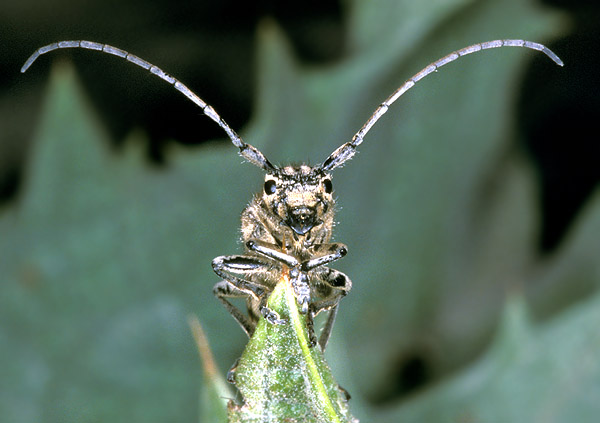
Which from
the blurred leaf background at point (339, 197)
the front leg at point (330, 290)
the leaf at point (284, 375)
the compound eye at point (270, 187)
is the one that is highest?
the blurred leaf background at point (339, 197)

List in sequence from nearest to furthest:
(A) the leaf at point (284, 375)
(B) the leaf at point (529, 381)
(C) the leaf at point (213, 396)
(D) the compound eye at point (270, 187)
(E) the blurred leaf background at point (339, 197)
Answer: (A) the leaf at point (284, 375) < (C) the leaf at point (213, 396) < (D) the compound eye at point (270, 187) < (B) the leaf at point (529, 381) < (E) the blurred leaf background at point (339, 197)

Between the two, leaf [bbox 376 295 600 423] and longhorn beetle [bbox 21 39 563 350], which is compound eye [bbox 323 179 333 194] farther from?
leaf [bbox 376 295 600 423]

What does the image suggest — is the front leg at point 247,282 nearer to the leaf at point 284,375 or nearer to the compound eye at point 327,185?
the compound eye at point 327,185

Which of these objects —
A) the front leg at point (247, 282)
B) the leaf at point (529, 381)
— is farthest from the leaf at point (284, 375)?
the leaf at point (529, 381)

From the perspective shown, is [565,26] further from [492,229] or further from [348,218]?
[348,218]

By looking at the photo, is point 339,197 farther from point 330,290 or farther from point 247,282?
point 247,282

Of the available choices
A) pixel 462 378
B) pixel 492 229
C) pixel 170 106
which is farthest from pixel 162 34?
pixel 462 378

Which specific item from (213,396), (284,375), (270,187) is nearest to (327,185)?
(270,187)
